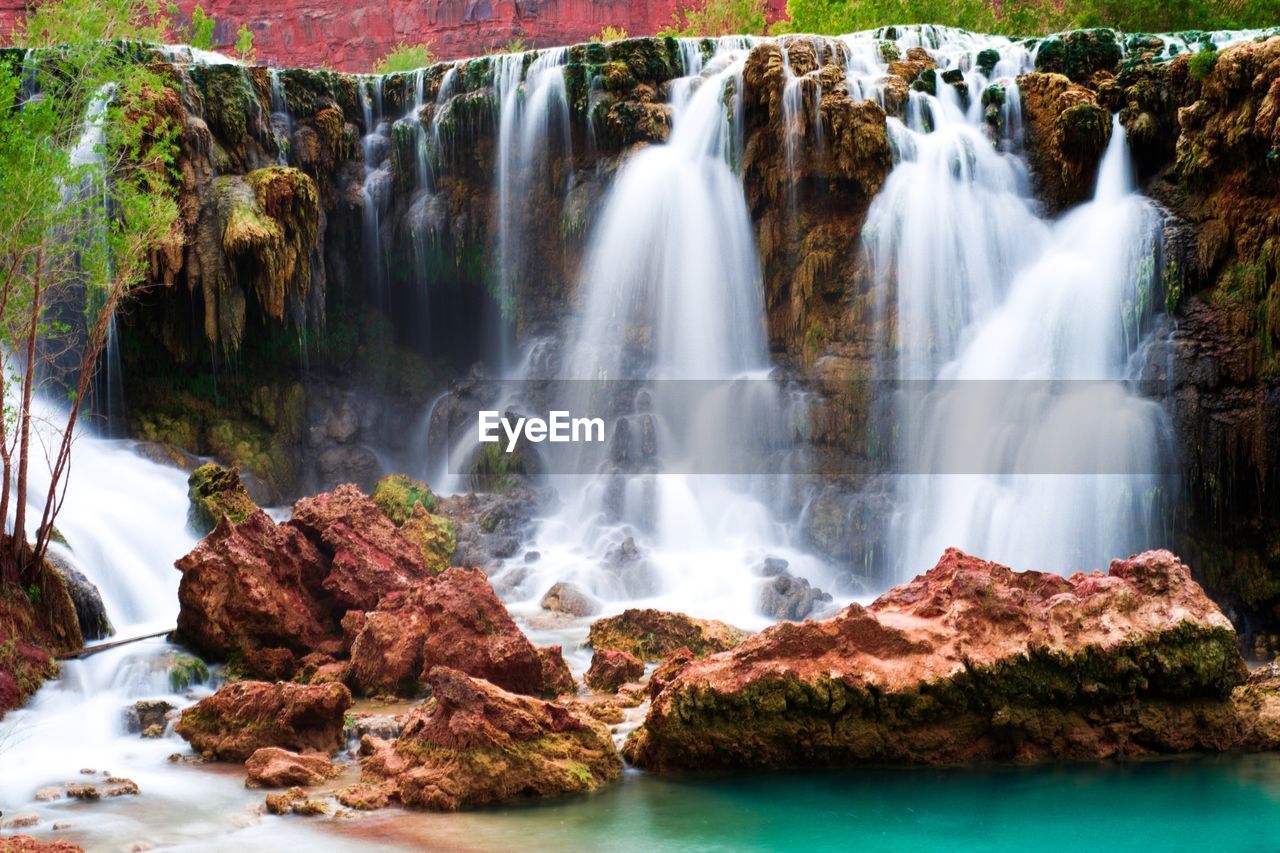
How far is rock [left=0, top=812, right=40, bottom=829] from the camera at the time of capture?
916cm

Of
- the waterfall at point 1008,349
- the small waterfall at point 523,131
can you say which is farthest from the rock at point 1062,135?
the small waterfall at point 523,131

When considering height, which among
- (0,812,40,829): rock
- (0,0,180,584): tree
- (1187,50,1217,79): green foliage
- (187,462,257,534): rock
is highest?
(1187,50,1217,79): green foliage

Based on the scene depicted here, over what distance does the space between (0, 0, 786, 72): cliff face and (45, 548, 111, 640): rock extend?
1704 inches

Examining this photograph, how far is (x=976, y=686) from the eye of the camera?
397 inches

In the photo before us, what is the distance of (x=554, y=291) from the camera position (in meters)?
23.6

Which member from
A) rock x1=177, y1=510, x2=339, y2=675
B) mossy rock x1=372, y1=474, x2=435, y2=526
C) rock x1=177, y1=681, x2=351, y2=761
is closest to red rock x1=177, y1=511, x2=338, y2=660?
rock x1=177, y1=510, x2=339, y2=675

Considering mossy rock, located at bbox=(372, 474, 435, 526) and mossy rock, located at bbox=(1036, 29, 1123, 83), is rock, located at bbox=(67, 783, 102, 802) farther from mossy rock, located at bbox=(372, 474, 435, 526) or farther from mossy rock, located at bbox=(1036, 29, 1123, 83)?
mossy rock, located at bbox=(1036, 29, 1123, 83)

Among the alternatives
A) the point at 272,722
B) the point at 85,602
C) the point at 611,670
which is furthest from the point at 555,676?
the point at 85,602

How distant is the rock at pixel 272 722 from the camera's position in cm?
1075

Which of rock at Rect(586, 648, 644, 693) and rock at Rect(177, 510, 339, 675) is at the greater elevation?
rock at Rect(177, 510, 339, 675)

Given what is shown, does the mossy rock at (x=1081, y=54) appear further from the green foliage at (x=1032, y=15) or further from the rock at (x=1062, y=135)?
the green foliage at (x=1032, y=15)

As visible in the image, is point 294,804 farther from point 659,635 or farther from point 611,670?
point 659,635

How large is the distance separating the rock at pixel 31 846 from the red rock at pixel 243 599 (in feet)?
17.8

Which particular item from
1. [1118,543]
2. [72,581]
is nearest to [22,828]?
[72,581]
